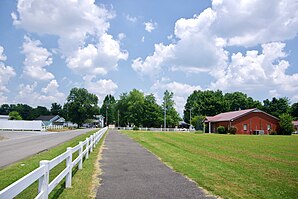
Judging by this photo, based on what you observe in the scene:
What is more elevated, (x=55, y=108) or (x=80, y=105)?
(x=55, y=108)

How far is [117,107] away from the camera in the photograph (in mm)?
117875

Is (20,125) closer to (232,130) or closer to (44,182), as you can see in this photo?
(232,130)

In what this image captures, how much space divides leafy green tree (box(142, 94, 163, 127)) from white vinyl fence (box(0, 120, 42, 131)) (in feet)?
144

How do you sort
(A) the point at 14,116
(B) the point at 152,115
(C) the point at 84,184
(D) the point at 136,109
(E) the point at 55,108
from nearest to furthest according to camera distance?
1. (C) the point at 84,184
2. (A) the point at 14,116
3. (B) the point at 152,115
4. (D) the point at 136,109
5. (E) the point at 55,108

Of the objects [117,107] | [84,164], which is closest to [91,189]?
[84,164]

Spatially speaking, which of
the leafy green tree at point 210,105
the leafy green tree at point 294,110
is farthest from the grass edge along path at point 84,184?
the leafy green tree at point 294,110

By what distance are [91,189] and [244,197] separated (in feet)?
12.4

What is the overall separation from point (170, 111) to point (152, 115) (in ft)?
25.1

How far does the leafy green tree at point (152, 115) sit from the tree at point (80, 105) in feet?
61.3

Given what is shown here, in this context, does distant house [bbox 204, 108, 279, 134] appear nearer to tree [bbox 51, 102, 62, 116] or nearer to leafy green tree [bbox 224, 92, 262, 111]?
leafy green tree [bbox 224, 92, 262, 111]

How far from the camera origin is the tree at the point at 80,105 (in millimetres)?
102125

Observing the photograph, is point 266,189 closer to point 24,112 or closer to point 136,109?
point 136,109

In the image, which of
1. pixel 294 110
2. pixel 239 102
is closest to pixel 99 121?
pixel 239 102

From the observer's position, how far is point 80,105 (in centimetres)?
10262
